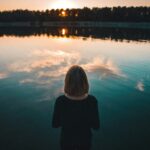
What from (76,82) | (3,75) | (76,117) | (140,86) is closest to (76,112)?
(76,117)

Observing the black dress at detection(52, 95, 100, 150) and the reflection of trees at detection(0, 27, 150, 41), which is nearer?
the black dress at detection(52, 95, 100, 150)

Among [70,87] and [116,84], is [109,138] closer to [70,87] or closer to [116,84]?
[70,87]

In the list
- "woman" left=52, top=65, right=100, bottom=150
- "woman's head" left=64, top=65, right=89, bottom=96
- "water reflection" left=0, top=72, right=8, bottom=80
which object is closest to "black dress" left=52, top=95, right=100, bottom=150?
"woman" left=52, top=65, right=100, bottom=150

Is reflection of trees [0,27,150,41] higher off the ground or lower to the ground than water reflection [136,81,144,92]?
lower

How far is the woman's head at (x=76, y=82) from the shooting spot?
176 inches

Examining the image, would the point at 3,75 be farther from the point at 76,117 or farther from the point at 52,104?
the point at 76,117

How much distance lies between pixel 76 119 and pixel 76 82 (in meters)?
0.83

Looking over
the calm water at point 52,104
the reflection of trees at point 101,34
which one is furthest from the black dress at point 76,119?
the reflection of trees at point 101,34

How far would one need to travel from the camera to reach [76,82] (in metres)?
4.50

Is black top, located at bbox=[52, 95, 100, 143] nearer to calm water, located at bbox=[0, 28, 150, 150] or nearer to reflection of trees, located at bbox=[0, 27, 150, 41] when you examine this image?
calm water, located at bbox=[0, 28, 150, 150]

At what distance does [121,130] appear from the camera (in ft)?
34.1

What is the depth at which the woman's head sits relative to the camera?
448cm

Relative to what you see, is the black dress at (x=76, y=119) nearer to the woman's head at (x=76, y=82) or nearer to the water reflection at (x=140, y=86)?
the woman's head at (x=76, y=82)

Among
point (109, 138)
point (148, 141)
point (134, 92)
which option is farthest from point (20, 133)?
point (134, 92)
